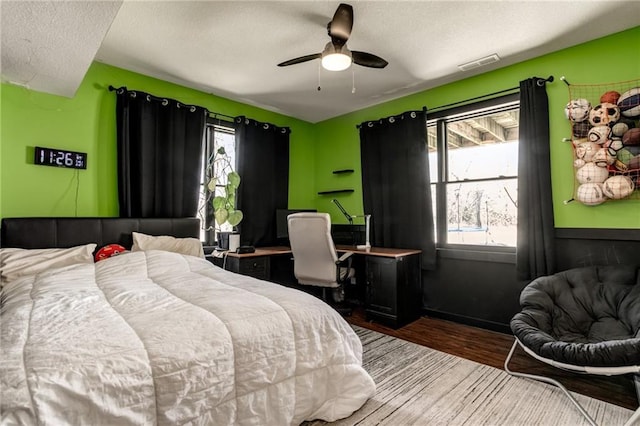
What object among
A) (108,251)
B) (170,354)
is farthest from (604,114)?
(108,251)

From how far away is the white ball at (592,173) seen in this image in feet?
7.96

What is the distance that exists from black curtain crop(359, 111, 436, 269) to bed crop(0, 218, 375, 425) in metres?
2.06

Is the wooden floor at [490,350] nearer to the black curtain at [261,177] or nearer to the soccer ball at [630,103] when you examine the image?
the black curtain at [261,177]

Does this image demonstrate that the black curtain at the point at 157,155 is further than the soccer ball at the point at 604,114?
Yes

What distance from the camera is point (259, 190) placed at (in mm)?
4047

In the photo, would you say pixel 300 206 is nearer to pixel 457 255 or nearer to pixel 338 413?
pixel 457 255

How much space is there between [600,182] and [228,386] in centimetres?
298

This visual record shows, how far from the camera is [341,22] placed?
82.4 inches

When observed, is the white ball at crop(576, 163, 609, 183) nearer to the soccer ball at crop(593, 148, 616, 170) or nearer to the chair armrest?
the soccer ball at crop(593, 148, 616, 170)

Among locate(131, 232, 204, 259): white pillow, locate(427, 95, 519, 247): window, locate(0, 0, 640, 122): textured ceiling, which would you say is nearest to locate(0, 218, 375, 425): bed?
locate(131, 232, 204, 259): white pillow

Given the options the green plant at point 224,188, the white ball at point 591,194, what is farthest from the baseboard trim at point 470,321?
the green plant at point 224,188

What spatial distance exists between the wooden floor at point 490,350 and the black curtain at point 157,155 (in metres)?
2.31

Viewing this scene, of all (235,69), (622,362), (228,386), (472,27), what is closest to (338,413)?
(228,386)

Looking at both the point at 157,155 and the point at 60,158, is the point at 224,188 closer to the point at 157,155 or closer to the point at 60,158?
the point at 157,155
